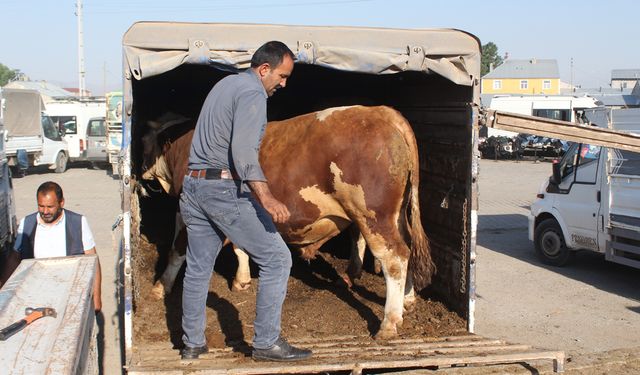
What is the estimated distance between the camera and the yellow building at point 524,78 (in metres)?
80.0

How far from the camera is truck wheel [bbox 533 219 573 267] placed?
10.4 metres

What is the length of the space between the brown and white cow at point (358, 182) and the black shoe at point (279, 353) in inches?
42.6

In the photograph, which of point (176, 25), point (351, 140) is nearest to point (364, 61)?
point (351, 140)

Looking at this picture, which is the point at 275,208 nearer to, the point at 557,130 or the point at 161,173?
the point at 557,130

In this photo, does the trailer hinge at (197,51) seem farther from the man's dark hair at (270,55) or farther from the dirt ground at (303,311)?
the dirt ground at (303,311)

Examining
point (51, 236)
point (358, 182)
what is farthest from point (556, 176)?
point (51, 236)

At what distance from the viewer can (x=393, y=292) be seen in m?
5.84

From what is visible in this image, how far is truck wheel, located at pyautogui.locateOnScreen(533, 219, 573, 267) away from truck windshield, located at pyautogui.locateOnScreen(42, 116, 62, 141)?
1923 cm

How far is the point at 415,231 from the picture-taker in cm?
609

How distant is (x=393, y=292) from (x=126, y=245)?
7.26 feet

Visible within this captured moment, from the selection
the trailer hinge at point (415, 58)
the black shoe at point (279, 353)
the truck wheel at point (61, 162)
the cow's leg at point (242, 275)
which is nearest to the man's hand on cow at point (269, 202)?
the black shoe at point (279, 353)

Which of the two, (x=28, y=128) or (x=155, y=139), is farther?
(x=28, y=128)

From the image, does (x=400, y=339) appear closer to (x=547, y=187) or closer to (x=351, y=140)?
(x=351, y=140)

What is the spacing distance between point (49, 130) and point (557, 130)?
73.9 feet
